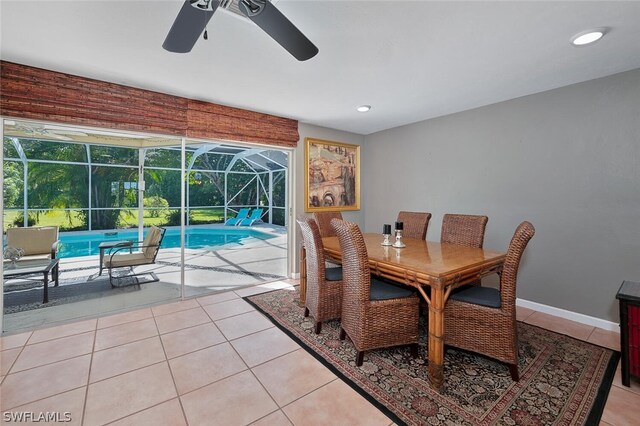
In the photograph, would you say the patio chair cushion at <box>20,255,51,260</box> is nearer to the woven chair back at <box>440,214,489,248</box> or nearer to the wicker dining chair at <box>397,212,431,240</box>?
the wicker dining chair at <box>397,212,431,240</box>

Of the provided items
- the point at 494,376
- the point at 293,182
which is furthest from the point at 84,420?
the point at 293,182

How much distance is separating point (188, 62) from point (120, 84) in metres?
1.02

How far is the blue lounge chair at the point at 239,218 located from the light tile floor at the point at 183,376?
24.8 feet

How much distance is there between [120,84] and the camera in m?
2.71

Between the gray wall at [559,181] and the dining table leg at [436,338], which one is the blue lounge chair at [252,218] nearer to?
the gray wall at [559,181]

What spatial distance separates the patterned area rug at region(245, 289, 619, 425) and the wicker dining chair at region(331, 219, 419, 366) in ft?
0.60

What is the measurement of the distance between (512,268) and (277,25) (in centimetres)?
204

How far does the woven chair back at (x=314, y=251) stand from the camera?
2.38 metres

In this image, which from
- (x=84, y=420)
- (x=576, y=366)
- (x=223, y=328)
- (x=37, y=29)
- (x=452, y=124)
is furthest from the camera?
(x=452, y=124)

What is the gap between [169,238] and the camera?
7512 mm

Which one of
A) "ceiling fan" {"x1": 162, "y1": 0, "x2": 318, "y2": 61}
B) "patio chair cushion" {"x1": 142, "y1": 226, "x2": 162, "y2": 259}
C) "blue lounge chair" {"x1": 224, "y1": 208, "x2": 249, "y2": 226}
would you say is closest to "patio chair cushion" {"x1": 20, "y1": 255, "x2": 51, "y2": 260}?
"patio chair cushion" {"x1": 142, "y1": 226, "x2": 162, "y2": 259}

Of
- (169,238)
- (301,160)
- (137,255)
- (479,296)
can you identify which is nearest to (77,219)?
(169,238)

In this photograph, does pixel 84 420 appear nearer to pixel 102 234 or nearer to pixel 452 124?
pixel 452 124

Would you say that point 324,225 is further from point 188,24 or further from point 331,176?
point 188,24
